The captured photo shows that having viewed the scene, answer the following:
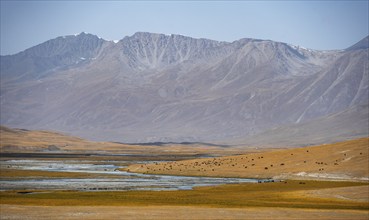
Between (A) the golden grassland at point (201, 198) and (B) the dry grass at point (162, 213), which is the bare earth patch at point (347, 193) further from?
(B) the dry grass at point (162, 213)

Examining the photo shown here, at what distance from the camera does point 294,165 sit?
94625mm

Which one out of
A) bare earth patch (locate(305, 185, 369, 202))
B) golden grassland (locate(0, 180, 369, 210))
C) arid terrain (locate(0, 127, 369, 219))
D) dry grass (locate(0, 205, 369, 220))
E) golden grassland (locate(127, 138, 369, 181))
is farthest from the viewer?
golden grassland (locate(127, 138, 369, 181))

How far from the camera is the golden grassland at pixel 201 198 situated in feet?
173

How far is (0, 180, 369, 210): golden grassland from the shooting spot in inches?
2078

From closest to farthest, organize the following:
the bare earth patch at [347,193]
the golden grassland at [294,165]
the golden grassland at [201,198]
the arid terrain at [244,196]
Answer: the arid terrain at [244,196] → the golden grassland at [201,198] → the bare earth patch at [347,193] → the golden grassland at [294,165]

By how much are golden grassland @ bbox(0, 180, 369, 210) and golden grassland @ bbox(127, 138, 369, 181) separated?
13679 mm

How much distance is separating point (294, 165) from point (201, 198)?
3836cm

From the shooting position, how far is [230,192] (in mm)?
67562

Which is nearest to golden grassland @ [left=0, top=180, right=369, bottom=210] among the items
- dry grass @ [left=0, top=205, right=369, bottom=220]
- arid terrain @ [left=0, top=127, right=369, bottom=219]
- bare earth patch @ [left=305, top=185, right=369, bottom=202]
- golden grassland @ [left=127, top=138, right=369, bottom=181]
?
arid terrain @ [left=0, top=127, right=369, bottom=219]

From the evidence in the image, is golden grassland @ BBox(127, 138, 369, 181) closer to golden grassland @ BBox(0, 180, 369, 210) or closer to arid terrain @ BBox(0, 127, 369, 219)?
arid terrain @ BBox(0, 127, 369, 219)

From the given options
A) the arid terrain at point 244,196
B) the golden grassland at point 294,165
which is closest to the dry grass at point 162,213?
the arid terrain at point 244,196

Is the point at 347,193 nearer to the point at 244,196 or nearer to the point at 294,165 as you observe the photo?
the point at 244,196

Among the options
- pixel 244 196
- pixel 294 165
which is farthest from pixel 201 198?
pixel 294 165

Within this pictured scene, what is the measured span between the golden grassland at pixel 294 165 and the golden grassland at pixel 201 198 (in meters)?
13.7
